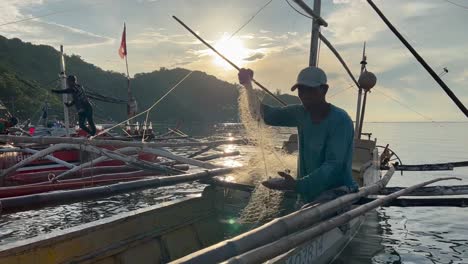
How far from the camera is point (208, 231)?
765 centimetres

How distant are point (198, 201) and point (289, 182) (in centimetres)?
345

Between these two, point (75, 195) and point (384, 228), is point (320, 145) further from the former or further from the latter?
point (384, 228)

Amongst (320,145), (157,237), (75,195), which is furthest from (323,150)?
(75,195)

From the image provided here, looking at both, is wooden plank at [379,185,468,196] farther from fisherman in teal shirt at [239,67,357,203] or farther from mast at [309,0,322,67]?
mast at [309,0,322,67]

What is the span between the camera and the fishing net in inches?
255

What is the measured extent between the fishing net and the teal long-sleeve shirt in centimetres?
76

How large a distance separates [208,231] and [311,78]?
167 inches

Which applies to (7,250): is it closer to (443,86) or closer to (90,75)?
(443,86)

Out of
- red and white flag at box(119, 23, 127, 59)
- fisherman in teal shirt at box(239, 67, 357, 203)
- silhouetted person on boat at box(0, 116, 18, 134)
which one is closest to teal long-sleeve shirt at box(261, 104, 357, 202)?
fisherman in teal shirt at box(239, 67, 357, 203)

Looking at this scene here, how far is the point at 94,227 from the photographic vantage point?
18.5 feet

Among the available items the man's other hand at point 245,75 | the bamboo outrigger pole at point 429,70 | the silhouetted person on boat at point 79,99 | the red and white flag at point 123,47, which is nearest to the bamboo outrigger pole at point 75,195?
the man's other hand at point 245,75

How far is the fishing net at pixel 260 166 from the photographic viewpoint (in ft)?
21.3

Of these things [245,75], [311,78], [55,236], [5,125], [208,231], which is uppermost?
[245,75]

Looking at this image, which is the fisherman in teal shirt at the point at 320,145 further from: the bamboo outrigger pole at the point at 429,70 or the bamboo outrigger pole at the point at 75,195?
the bamboo outrigger pole at the point at 429,70
